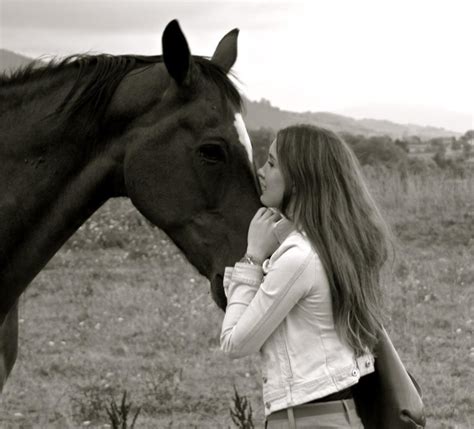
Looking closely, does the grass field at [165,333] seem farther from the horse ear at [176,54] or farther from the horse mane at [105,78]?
the horse ear at [176,54]

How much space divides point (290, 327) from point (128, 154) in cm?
102

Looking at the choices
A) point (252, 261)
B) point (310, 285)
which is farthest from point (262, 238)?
point (310, 285)

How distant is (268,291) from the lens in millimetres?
2553

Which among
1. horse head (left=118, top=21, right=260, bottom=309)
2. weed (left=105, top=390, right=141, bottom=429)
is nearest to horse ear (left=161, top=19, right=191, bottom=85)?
horse head (left=118, top=21, right=260, bottom=309)

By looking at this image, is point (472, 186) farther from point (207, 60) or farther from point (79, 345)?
point (207, 60)

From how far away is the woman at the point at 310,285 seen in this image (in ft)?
8.45

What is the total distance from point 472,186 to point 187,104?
10248 millimetres

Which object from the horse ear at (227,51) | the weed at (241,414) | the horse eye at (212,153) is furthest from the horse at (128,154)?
the weed at (241,414)

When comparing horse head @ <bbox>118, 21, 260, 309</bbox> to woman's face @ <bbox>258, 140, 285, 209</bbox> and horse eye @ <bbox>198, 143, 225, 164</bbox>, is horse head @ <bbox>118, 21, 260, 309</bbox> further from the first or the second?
woman's face @ <bbox>258, 140, 285, 209</bbox>

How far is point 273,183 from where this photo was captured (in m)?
2.73

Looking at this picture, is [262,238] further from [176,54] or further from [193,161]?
[176,54]

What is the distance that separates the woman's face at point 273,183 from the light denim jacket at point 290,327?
0.15 meters

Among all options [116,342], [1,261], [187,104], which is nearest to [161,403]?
[116,342]

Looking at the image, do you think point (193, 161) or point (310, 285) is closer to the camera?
point (310, 285)
